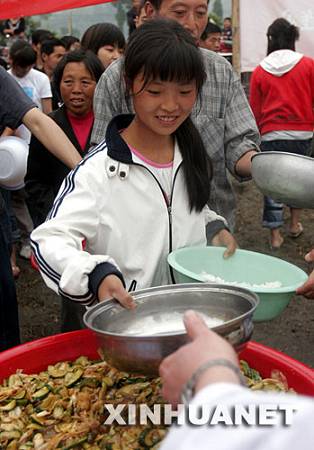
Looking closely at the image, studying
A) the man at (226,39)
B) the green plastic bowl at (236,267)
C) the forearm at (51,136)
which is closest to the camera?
the green plastic bowl at (236,267)

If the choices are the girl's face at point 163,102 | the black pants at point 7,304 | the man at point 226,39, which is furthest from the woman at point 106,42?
the man at point 226,39

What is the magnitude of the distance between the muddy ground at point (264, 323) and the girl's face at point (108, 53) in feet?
5.35

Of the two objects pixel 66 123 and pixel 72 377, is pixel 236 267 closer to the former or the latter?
pixel 72 377

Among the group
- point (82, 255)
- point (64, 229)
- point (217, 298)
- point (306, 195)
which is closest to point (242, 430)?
point (217, 298)

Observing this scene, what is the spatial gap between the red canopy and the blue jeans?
2.04 metres

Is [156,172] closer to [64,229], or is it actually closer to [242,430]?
[64,229]

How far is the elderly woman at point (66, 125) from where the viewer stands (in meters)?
3.08

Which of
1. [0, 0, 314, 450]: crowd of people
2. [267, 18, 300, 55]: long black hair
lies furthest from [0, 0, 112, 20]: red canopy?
[0, 0, 314, 450]: crowd of people

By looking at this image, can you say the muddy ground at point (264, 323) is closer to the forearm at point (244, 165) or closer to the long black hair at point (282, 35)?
the forearm at point (244, 165)

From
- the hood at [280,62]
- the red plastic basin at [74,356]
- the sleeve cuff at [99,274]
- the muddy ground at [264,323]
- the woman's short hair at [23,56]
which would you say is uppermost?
the woman's short hair at [23,56]

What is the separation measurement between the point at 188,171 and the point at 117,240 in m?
0.31

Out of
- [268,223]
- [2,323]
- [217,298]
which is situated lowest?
[268,223]

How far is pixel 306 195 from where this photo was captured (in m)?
1.61

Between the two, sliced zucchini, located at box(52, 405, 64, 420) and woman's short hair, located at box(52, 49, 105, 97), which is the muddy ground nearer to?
woman's short hair, located at box(52, 49, 105, 97)
